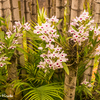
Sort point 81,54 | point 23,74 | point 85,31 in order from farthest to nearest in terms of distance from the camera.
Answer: point 23,74 → point 81,54 → point 85,31

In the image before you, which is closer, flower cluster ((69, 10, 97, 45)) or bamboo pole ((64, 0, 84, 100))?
flower cluster ((69, 10, 97, 45))

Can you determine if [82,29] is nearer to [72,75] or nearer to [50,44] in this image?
[50,44]

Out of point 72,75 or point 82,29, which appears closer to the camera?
point 82,29

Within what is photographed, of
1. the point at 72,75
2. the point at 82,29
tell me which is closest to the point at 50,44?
the point at 82,29

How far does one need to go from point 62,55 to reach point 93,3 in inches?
20.4

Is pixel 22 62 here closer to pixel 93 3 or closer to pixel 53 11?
pixel 53 11

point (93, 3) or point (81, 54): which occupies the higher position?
point (93, 3)

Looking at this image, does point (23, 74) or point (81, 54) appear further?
point (23, 74)

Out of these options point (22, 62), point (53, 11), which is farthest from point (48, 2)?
point (22, 62)

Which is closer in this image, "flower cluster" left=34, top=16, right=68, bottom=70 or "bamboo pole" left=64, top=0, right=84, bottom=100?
"flower cluster" left=34, top=16, right=68, bottom=70

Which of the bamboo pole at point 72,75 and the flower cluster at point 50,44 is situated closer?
the flower cluster at point 50,44

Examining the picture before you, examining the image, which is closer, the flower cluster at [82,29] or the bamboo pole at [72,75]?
the flower cluster at [82,29]

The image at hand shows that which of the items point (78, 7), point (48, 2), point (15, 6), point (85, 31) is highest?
point (48, 2)

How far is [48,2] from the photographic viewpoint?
1311mm
